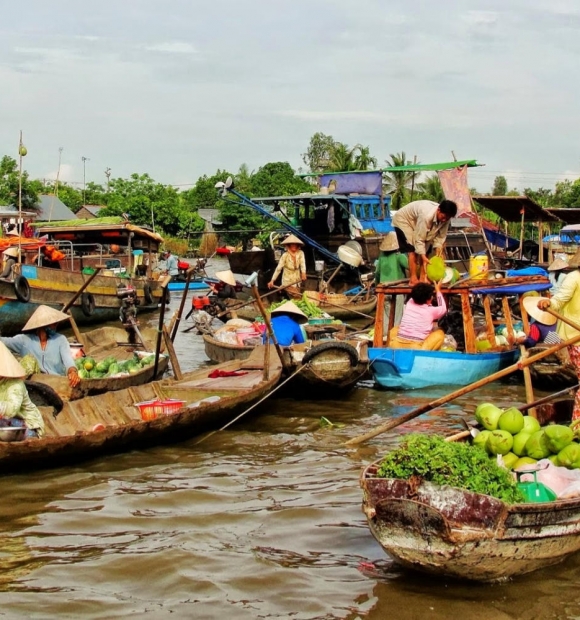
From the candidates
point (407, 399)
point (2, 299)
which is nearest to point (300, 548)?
point (407, 399)

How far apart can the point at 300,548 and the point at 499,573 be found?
1298mm

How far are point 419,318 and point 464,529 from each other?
5405 mm

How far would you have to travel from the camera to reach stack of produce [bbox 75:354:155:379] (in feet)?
29.6

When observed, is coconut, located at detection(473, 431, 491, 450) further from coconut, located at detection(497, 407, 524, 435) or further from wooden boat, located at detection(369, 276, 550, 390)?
wooden boat, located at detection(369, 276, 550, 390)

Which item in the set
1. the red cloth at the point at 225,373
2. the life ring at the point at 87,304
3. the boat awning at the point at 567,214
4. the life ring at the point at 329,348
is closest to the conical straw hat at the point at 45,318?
the red cloth at the point at 225,373

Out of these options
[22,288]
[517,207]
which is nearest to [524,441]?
[22,288]

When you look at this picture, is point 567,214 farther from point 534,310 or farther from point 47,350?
point 47,350

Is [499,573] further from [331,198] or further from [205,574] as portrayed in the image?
[331,198]

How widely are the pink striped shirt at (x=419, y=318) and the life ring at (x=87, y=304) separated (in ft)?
32.7

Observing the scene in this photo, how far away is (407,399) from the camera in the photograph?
965cm

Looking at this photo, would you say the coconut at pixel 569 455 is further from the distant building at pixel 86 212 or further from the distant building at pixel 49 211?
the distant building at pixel 86 212

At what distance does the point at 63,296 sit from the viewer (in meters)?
17.1

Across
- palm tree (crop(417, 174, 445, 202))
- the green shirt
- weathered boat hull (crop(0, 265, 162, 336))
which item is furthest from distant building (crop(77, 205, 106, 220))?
the green shirt

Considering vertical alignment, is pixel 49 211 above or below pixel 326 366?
above
